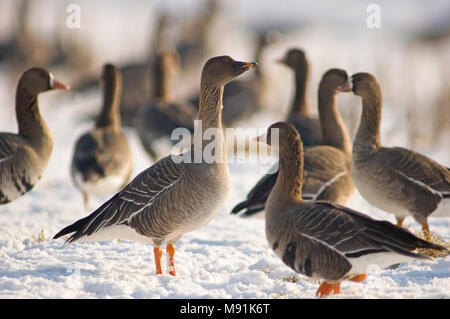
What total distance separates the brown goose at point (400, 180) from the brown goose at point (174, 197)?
187cm

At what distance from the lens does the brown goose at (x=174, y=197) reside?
214 inches

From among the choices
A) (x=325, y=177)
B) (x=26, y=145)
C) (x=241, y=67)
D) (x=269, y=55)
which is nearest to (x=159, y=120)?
(x=26, y=145)


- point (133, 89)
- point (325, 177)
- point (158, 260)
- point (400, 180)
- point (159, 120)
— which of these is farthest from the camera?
point (133, 89)

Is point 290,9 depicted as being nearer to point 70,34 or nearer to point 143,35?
point 143,35

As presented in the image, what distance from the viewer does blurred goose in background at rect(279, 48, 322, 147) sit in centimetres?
968

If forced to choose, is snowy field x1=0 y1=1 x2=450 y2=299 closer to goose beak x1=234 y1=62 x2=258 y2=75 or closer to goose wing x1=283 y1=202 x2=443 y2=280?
goose wing x1=283 y1=202 x2=443 y2=280

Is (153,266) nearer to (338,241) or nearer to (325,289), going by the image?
(325,289)

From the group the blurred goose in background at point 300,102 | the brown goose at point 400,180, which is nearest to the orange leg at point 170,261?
the brown goose at point 400,180

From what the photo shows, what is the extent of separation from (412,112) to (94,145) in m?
7.44

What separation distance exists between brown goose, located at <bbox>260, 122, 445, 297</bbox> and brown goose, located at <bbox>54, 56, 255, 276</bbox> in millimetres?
708

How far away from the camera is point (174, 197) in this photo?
5.45 meters

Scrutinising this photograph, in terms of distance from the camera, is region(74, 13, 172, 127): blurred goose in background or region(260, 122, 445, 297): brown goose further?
region(74, 13, 172, 127): blurred goose in background

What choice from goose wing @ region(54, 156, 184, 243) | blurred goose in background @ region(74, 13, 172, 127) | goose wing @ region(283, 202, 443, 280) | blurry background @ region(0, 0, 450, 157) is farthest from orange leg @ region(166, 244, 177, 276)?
blurred goose in background @ region(74, 13, 172, 127)

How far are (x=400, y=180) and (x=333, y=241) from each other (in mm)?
2150
